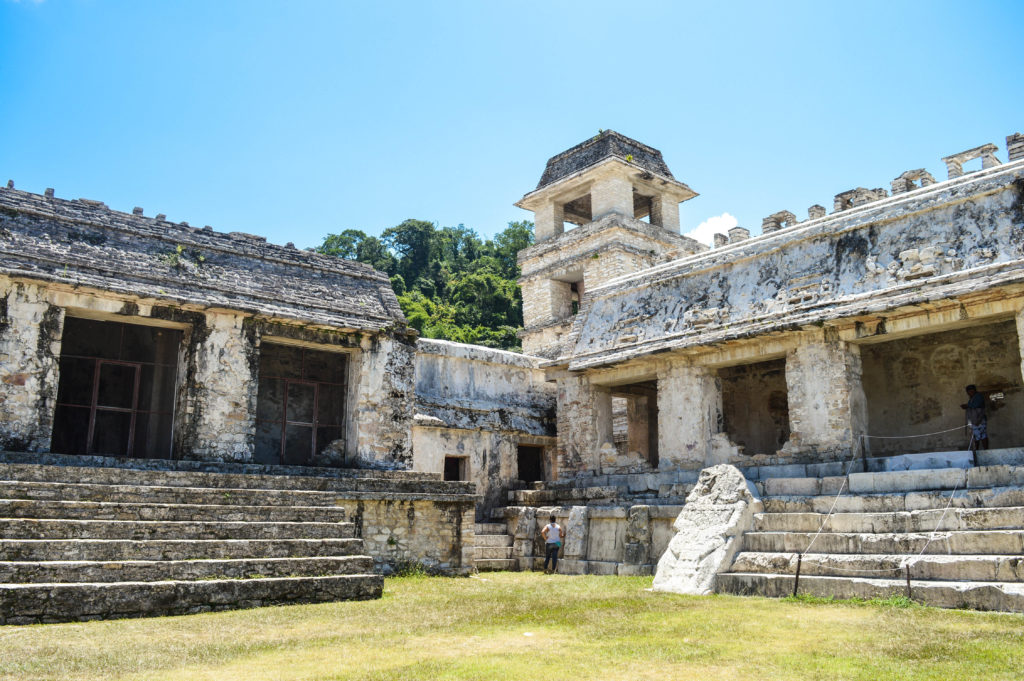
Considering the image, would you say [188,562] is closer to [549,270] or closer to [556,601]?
[556,601]

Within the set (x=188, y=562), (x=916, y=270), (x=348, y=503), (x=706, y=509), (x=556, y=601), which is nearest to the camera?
(x=188, y=562)

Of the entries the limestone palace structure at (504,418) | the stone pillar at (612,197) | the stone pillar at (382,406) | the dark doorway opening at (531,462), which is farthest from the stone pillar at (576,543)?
the stone pillar at (612,197)

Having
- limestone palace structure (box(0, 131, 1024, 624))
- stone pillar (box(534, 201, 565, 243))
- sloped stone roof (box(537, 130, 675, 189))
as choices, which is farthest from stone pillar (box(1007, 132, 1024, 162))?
stone pillar (box(534, 201, 565, 243))

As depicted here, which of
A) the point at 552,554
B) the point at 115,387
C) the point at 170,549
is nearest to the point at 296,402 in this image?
the point at 115,387

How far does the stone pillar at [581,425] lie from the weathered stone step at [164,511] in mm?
7258

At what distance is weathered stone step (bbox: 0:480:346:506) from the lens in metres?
8.45

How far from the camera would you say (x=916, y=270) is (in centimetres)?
1203

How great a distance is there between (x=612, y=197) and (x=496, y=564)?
49.7 ft

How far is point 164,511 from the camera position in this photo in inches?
346

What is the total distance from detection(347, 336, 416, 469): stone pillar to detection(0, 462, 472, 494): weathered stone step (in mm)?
936

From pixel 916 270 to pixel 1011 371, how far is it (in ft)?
12.5

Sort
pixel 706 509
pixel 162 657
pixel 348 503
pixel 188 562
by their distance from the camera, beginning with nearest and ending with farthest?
pixel 162 657 < pixel 188 562 < pixel 706 509 < pixel 348 503

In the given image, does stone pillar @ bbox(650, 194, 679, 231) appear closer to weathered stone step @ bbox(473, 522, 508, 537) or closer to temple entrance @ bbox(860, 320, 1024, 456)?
temple entrance @ bbox(860, 320, 1024, 456)

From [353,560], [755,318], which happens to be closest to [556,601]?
[353,560]
